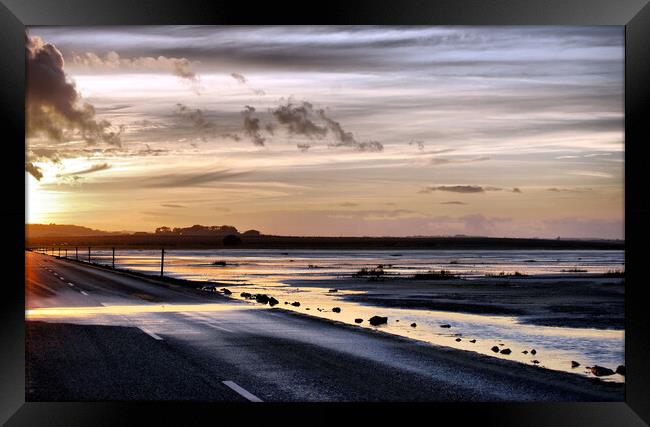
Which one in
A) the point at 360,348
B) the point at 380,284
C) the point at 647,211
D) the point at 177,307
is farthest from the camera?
the point at 380,284

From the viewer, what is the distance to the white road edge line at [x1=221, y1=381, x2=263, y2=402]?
38.7ft

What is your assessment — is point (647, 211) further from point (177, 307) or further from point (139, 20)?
point (177, 307)

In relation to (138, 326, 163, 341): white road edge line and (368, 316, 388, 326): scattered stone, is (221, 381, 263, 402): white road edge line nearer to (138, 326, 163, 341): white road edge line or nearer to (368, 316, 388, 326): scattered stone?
(138, 326, 163, 341): white road edge line

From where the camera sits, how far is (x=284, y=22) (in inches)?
478

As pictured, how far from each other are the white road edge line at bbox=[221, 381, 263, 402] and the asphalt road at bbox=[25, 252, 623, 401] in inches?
1.4

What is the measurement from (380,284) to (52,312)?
2379 cm

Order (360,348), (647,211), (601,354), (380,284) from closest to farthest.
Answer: (647,211) < (360,348) < (601,354) < (380,284)

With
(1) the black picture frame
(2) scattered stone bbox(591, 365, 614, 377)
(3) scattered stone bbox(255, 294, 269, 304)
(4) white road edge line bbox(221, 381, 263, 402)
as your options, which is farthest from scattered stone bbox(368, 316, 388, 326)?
(1) the black picture frame

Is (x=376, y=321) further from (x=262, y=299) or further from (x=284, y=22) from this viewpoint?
(x=284, y=22)

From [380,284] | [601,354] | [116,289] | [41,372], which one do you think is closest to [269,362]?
[41,372]

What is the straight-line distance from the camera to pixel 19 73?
12.2 meters

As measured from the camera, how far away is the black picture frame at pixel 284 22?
38.5 feet

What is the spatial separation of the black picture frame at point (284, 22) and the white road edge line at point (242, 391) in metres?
0.30

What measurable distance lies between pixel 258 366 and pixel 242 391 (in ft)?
7.62
